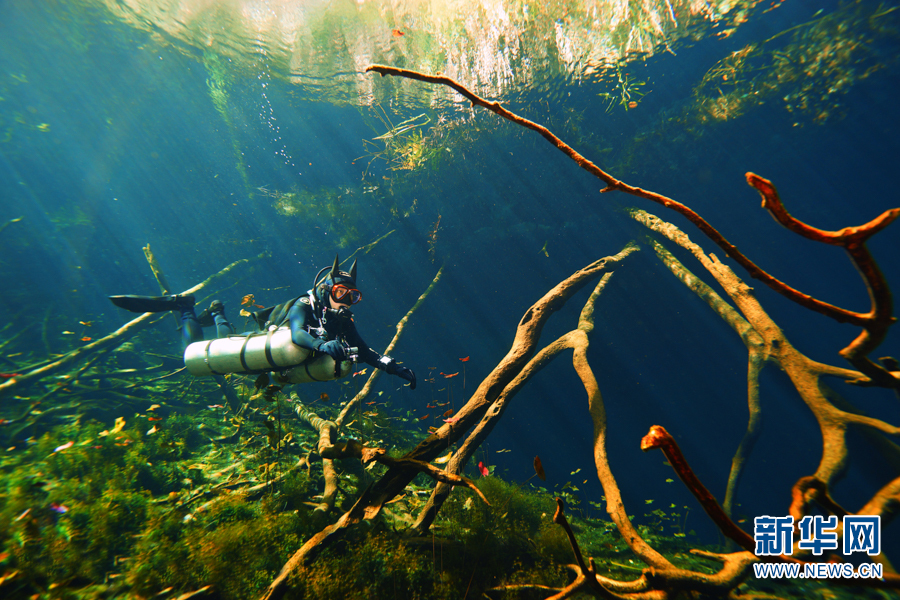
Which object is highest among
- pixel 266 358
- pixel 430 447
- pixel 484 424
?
pixel 266 358

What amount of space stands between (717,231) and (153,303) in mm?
8652

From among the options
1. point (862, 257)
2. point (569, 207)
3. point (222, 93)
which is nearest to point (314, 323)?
point (862, 257)

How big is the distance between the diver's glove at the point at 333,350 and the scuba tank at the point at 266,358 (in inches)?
7.2

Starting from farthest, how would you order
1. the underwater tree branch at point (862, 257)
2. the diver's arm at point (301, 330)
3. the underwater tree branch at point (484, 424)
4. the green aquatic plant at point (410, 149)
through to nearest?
the green aquatic plant at point (410, 149), the diver's arm at point (301, 330), the underwater tree branch at point (484, 424), the underwater tree branch at point (862, 257)

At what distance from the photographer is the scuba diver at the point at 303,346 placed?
4688 mm

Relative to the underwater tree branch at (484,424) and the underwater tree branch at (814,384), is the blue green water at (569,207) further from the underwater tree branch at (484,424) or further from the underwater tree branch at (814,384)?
the underwater tree branch at (484,424)

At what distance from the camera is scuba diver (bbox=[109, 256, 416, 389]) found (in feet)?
15.4

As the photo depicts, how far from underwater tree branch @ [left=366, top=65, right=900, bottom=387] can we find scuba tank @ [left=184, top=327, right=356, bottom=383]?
4.22m

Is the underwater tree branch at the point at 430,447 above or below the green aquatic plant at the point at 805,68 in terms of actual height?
below

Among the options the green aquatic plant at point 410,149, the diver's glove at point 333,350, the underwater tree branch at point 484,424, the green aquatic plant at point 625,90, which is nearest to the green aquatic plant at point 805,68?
the green aquatic plant at point 625,90

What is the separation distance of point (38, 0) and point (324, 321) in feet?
89.1

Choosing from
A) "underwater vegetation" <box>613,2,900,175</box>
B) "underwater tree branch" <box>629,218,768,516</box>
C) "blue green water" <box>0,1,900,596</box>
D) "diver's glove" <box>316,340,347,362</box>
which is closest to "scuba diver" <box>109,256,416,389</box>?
"diver's glove" <box>316,340,347,362</box>

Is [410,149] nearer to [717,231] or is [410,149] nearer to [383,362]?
[383,362]

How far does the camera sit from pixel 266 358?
4.76m
